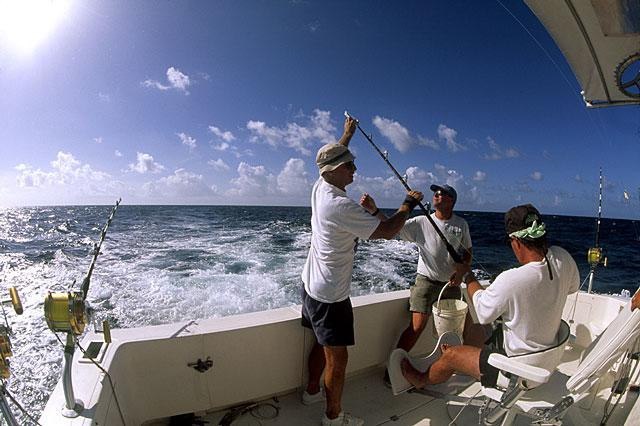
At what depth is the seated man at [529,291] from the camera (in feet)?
4.09

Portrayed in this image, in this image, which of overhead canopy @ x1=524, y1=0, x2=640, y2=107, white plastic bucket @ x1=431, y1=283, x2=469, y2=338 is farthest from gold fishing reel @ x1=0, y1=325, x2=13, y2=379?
overhead canopy @ x1=524, y1=0, x2=640, y2=107

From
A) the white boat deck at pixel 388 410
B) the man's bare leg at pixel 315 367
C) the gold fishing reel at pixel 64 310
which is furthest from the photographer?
the man's bare leg at pixel 315 367

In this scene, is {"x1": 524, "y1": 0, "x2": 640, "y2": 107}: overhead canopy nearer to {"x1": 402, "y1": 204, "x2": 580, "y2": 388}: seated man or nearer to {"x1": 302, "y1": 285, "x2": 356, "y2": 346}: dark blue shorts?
{"x1": 402, "y1": 204, "x2": 580, "y2": 388}: seated man

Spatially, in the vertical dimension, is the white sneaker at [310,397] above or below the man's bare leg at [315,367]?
below

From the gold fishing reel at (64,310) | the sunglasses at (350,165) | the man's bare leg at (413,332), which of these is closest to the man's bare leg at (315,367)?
the man's bare leg at (413,332)

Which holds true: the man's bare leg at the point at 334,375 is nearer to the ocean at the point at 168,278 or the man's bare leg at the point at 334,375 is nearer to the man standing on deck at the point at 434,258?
the man standing on deck at the point at 434,258

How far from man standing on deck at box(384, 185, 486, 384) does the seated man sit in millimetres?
583

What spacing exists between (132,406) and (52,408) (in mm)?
464

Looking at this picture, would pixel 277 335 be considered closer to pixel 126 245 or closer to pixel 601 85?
pixel 601 85

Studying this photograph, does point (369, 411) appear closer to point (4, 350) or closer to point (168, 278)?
point (4, 350)

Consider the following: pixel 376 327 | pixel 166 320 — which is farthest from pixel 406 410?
pixel 166 320

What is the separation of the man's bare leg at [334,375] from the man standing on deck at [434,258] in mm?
548

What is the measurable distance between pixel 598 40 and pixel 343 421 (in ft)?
7.07

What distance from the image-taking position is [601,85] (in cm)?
174
